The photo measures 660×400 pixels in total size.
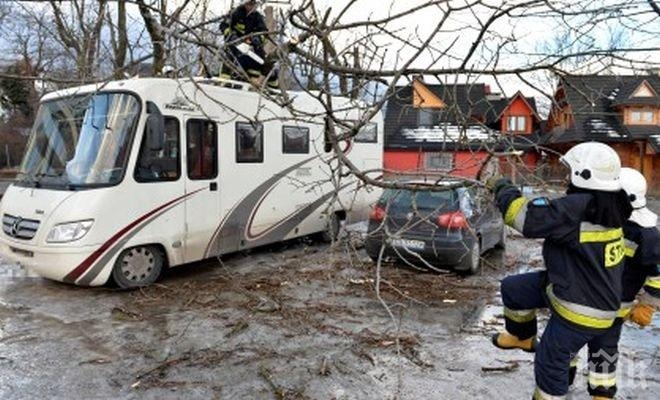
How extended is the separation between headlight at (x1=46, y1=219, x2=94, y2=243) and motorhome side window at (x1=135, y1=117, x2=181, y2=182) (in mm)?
897

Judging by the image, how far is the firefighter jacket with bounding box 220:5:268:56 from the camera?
398 centimetres

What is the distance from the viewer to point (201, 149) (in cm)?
796

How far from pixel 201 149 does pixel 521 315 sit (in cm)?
542

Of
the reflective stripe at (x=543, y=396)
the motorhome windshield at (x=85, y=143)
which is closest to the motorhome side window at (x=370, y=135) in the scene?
the motorhome windshield at (x=85, y=143)

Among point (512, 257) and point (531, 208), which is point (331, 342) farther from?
point (512, 257)

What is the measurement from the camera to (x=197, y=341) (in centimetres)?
537

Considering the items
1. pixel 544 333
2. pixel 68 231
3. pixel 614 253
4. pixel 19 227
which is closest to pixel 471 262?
pixel 544 333

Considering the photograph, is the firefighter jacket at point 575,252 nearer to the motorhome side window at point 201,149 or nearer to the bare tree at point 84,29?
the bare tree at point 84,29

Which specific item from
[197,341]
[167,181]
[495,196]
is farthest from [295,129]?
[495,196]

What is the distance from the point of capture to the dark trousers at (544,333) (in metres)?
3.42

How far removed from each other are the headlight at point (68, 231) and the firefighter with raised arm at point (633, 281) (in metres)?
5.50

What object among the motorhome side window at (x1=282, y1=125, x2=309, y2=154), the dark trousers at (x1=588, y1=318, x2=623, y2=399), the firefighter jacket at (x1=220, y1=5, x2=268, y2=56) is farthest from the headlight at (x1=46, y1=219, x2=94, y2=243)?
the dark trousers at (x1=588, y1=318, x2=623, y2=399)

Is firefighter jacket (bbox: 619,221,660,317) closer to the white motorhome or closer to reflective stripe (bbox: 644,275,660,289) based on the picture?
reflective stripe (bbox: 644,275,660,289)

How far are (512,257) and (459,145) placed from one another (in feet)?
24.5
